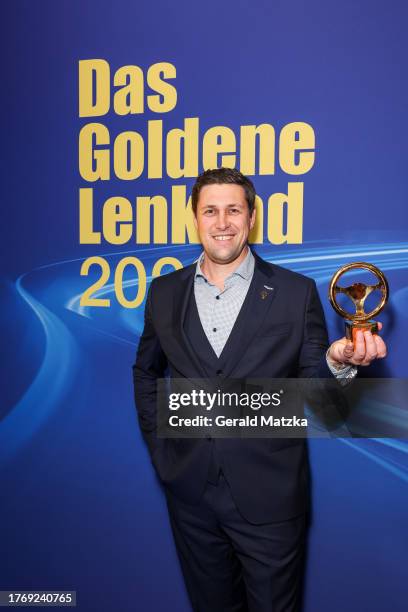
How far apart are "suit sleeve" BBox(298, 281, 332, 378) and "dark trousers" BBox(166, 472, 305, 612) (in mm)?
420

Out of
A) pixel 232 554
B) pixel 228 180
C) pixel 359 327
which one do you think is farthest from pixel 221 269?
pixel 232 554

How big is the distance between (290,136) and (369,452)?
1.20 m

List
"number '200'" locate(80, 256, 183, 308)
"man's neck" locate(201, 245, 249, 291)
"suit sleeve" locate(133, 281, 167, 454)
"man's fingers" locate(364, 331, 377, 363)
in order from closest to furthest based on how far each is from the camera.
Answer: "man's fingers" locate(364, 331, 377, 363) → "man's neck" locate(201, 245, 249, 291) → "suit sleeve" locate(133, 281, 167, 454) → "number '200'" locate(80, 256, 183, 308)

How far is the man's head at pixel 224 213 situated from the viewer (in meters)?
1.69

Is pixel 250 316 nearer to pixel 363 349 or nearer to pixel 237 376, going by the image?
pixel 237 376

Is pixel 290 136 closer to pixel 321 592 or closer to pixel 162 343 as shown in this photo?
pixel 162 343

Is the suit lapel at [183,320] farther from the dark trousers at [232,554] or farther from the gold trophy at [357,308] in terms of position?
the gold trophy at [357,308]

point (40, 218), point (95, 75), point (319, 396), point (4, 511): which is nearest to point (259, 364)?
point (319, 396)

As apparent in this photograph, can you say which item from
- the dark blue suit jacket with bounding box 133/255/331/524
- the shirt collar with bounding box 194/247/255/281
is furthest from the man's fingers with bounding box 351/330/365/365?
the shirt collar with bounding box 194/247/255/281

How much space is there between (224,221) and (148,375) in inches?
25.0

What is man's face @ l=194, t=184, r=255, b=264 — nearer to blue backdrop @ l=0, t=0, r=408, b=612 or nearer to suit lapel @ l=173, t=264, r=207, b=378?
suit lapel @ l=173, t=264, r=207, b=378

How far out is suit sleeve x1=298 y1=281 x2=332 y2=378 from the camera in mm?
1641

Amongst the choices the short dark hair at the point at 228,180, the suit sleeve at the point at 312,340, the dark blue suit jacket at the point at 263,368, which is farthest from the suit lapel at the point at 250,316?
the short dark hair at the point at 228,180

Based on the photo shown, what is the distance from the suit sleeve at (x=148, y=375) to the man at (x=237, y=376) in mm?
119
